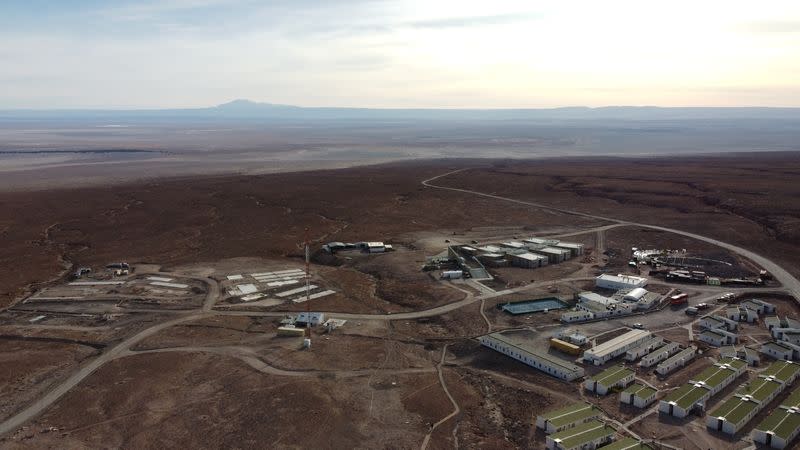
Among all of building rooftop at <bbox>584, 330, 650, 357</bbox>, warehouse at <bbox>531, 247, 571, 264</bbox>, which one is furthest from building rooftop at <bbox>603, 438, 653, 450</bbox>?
warehouse at <bbox>531, 247, 571, 264</bbox>

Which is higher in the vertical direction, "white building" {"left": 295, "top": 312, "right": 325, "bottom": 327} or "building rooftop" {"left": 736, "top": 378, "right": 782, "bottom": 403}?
"white building" {"left": 295, "top": 312, "right": 325, "bottom": 327}

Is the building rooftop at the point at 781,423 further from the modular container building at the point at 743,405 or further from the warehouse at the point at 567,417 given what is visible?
the warehouse at the point at 567,417

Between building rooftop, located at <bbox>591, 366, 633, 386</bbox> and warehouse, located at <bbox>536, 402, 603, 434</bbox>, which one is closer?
warehouse, located at <bbox>536, 402, 603, 434</bbox>

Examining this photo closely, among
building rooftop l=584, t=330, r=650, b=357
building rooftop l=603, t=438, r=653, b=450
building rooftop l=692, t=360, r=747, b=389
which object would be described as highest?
building rooftop l=584, t=330, r=650, b=357

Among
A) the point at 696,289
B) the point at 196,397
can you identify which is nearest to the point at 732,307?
the point at 696,289

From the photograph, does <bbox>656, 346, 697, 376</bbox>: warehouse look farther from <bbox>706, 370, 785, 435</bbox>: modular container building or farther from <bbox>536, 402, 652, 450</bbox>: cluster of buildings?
<bbox>536, 402, 652, 450</bbox>: cluster of buildings
